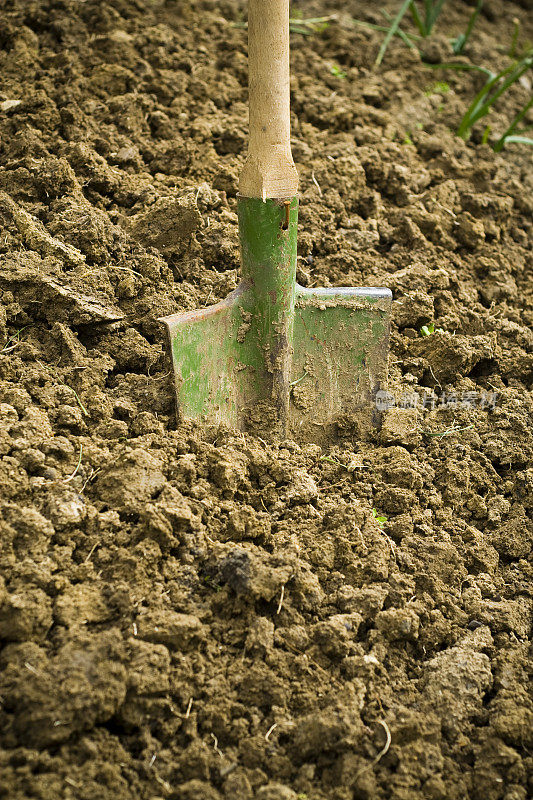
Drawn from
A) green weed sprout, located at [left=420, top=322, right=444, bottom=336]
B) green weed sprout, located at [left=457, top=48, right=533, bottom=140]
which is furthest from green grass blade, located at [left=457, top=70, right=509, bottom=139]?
green weed sprout, located at [left=420, top=322, right=444, bottom=336]

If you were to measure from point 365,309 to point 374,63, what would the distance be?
5.92 ft

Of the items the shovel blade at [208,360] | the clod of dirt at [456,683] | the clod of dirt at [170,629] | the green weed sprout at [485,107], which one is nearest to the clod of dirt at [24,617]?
the clod of dirt at [170,629]

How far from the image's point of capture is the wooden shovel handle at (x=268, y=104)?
1775 millimetres

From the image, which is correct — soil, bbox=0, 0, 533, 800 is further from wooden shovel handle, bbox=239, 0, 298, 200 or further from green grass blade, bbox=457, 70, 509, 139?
wooden shovel handle, bbox=239, 0, 298, 200

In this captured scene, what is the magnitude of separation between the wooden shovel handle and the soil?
0.39 m

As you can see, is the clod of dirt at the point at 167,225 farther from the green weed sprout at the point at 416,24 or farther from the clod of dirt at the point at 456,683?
the green weed sprout at the point at 416,24

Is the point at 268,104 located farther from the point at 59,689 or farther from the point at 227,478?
the point at 59,689

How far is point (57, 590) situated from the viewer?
1465 millimetres

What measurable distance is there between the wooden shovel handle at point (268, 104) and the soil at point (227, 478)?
39 cm

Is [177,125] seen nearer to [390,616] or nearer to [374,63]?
[374,63]

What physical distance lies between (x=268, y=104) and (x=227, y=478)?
Answer: 925 millimetres

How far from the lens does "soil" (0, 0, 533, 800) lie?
1.36 m

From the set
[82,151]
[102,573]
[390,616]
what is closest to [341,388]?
[390,616]

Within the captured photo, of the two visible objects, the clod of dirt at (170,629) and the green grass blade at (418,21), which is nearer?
the clod of dirt at (170,629)
